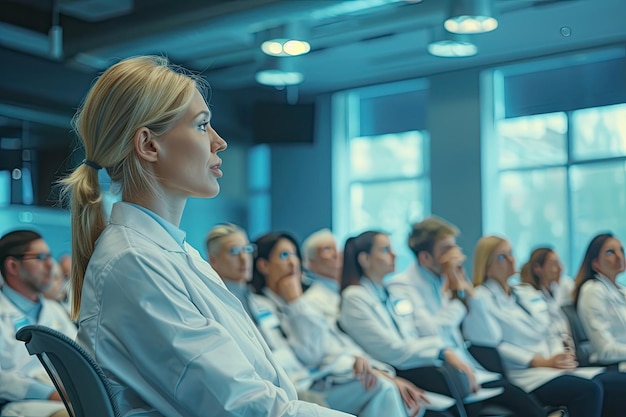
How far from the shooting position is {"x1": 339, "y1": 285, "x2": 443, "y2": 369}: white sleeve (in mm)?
4898

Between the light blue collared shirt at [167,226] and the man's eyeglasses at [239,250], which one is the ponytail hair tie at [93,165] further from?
the man's eyeglasses at [239,250]

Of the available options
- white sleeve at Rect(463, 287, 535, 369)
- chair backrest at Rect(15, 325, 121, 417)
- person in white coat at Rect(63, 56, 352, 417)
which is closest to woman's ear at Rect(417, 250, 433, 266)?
white sleeve at Rect(463, 287, 535, 369)

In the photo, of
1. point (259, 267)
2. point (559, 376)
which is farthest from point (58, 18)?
point (559, 376)

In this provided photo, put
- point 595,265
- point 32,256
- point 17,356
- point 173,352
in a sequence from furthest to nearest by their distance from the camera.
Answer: point 595,265 < point 32,256 < point 17,356 < point 173,352

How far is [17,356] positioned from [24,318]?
0.95 ft

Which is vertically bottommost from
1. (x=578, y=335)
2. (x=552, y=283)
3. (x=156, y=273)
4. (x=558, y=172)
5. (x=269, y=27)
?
(x=578, y=335)

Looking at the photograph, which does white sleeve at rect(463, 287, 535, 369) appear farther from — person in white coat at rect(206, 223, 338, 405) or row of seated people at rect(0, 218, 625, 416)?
person in white coat at rect(206, 223, 338, 405)

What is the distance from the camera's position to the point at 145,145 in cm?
155

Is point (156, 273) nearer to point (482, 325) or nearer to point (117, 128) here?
point (117, 128)

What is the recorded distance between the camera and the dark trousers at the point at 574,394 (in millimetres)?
4945

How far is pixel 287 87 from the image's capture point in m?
8.05

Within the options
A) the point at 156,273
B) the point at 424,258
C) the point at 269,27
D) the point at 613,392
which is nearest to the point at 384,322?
the point at 424,258

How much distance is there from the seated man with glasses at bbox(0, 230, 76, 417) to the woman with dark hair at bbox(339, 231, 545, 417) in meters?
1.70

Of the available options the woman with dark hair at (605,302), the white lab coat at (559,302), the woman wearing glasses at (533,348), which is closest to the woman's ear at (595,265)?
the woman with dark hair at (605,302)
